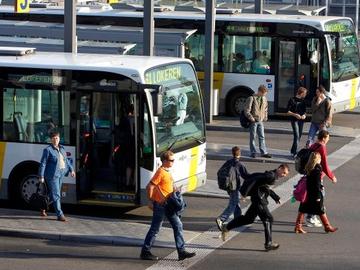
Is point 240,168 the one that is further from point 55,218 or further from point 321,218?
point 55,218

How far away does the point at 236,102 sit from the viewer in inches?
1169

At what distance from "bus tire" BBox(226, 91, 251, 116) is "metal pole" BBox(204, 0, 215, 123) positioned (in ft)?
4.70

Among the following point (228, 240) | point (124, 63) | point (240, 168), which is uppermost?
point (124, 63)

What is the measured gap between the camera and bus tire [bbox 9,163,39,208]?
1691 cm

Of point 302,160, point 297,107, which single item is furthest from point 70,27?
point 302,160

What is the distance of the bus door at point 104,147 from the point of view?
53.5 feet

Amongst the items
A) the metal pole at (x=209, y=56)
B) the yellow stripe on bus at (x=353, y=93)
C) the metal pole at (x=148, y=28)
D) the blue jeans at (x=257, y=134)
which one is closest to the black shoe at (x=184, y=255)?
the blue jeans at (x=257, y=134)

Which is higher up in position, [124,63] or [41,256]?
[124,63]

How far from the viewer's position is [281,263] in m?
13.8

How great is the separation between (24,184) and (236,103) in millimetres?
13482

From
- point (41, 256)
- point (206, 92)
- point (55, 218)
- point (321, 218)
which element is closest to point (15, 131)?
point (55, 218)

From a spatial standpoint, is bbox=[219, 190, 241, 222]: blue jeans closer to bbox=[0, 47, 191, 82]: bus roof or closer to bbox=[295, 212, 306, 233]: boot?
bbox=[295, 212, 306, 233]: boot

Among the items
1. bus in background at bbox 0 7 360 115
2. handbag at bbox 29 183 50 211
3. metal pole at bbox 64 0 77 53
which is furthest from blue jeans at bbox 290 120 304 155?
handbag at bbox 29 183 50 211

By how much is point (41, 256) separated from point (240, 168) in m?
3.15
